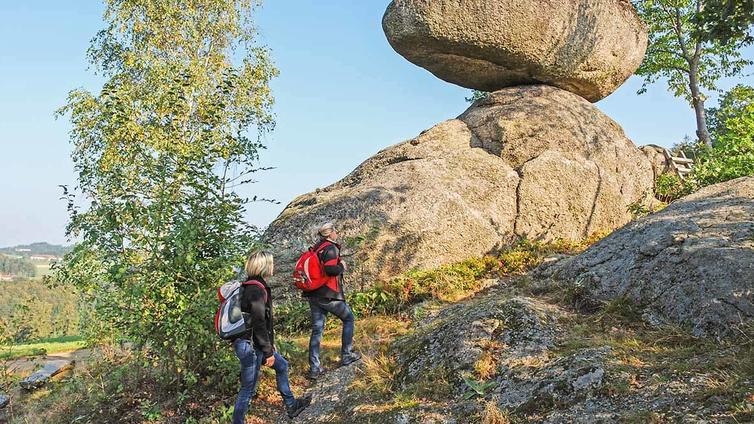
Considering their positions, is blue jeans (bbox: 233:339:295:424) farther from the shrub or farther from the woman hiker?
the shrub

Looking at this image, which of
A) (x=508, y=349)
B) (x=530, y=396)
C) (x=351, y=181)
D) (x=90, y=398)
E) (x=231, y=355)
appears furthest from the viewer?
(x=351, y=181)

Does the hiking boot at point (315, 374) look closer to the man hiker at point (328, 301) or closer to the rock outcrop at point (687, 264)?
the man hiker at point (328, 301)

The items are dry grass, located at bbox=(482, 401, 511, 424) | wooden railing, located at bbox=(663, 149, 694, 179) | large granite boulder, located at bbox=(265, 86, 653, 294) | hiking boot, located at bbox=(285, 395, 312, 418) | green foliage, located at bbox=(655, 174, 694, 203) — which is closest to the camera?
dry grass, located at bbox=(482, 401, 511, 424)

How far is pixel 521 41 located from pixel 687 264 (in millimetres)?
9481

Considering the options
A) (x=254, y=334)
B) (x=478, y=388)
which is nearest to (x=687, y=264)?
(x=478, y=388)

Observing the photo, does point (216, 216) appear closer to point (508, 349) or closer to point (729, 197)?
point (508, 349)

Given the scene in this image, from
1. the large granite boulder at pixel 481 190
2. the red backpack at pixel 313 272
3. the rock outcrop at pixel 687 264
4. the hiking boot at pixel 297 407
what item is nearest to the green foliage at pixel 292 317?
the large granite boulder at pixel 481 190

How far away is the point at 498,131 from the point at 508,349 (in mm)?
8732

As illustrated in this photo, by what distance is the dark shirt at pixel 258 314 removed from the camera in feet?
22.7

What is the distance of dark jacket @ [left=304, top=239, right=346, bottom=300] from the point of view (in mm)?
8352

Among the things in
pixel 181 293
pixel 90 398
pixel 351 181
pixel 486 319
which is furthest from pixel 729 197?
pixel 90 398

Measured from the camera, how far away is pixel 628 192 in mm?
15219

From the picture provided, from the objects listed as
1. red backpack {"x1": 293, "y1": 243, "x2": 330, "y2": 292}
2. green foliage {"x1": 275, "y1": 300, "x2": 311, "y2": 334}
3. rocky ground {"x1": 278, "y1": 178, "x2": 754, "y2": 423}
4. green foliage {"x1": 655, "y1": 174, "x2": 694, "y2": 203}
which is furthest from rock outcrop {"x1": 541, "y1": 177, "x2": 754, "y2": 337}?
green foliage {"x1": 655, "y1": 174, "x2": 694, "y2": 203}

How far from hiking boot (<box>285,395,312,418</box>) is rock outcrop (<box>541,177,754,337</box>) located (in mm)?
4847
